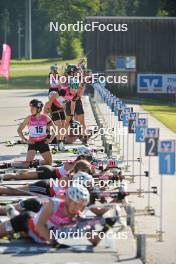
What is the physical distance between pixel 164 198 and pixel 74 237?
16.3 feet

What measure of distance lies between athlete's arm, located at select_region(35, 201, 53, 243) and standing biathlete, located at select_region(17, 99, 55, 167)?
24.2 feet

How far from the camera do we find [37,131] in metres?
20.7

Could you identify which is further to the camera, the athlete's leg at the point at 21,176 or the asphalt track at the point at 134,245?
the athlete's leg at the point at 21,176

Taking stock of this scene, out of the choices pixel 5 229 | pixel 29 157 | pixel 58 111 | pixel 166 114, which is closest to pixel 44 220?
pixel 5 229

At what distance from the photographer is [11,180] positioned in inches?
739

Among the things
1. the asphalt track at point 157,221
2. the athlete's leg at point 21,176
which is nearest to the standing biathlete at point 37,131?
the athlete's leg at point 21,176

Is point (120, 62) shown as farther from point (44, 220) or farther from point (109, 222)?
point (44, 220)

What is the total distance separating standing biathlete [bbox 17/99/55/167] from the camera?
20.6m

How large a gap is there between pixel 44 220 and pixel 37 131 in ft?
25.7

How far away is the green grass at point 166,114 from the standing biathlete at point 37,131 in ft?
44.5

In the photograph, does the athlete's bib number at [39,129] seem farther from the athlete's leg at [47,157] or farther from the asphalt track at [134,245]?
the asphalt track at [134,245]

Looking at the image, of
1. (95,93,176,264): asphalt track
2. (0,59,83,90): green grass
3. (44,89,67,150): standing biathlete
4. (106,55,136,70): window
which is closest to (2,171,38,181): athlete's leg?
(95,93,176,264): asphalt track

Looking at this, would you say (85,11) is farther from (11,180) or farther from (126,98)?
(11,180)

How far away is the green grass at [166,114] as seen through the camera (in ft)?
122
